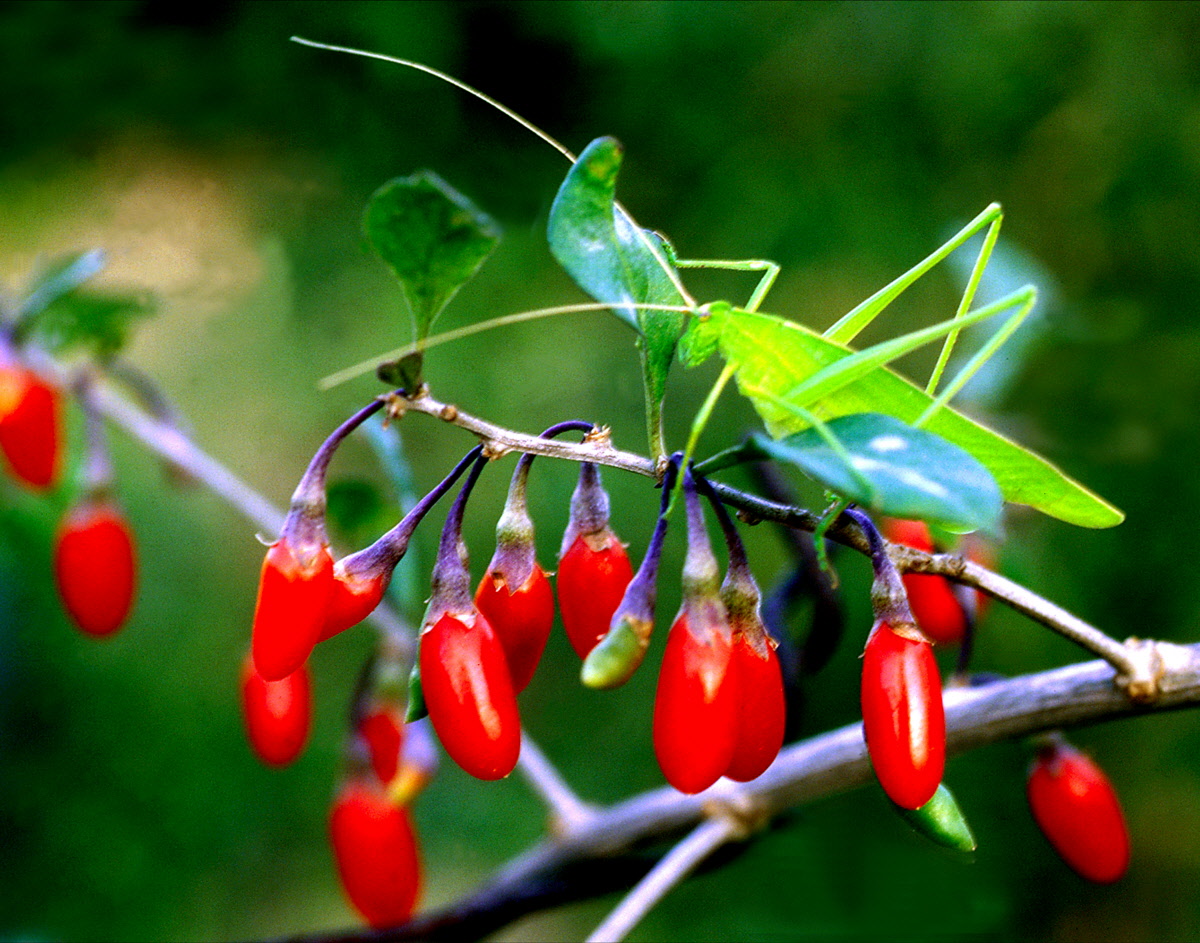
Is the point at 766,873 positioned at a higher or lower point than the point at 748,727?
lower

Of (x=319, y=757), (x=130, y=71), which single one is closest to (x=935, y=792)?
(x=319, y=757)

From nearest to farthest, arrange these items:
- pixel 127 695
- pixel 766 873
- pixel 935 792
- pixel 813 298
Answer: pixel 935 792
pixel 766 873
pixel 813 298
pixel 127 695

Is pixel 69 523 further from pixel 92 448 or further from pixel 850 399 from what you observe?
pixel 850 399

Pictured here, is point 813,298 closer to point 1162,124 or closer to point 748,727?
point 1162,124

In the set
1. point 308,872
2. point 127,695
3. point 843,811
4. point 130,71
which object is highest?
point 130,71

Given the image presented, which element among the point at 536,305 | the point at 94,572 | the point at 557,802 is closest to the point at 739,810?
the point at 557,802

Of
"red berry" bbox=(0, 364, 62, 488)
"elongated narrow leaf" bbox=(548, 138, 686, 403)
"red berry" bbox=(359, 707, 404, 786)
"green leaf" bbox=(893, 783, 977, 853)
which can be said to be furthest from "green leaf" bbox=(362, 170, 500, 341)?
"red berry" bbox=(0, 364, 62, 488)

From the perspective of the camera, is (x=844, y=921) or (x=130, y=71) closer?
(x=844, y=921)

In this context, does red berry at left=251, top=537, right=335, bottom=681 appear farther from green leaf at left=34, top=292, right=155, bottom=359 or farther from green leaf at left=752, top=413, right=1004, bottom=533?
green leaf at left=34, top=292, right=155, bottom=359

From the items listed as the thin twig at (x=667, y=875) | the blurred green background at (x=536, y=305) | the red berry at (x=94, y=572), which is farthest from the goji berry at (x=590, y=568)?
the blurred green background at (x=536, y=305)
